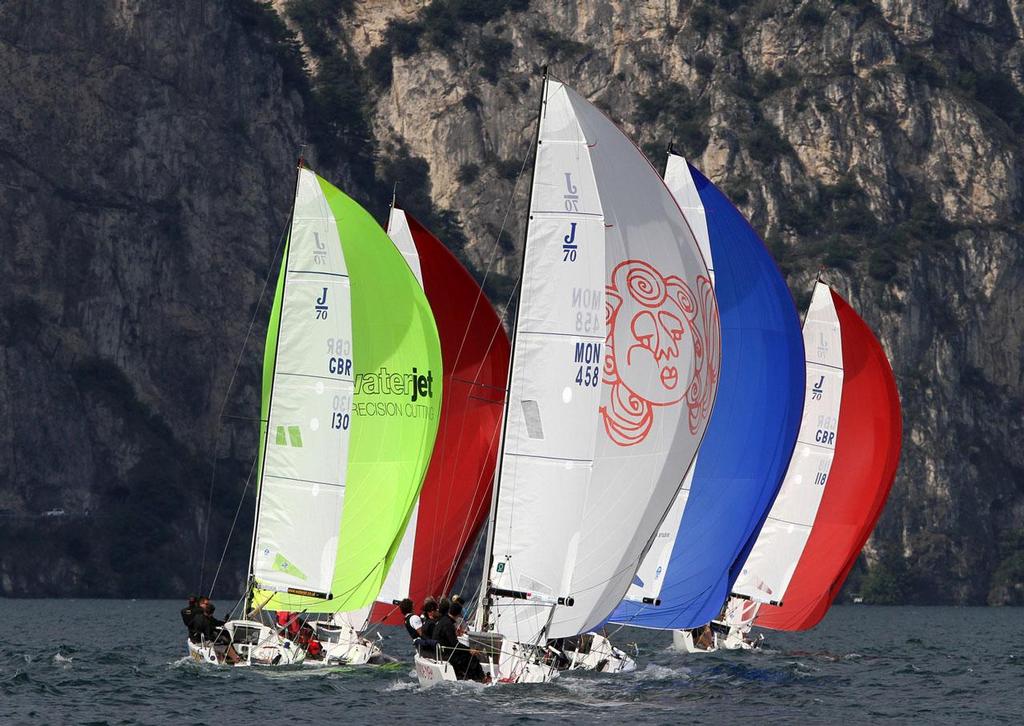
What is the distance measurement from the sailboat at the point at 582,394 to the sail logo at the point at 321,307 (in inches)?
259

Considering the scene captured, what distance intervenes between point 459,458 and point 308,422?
3.51 metres

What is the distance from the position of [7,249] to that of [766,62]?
50734 millimetres

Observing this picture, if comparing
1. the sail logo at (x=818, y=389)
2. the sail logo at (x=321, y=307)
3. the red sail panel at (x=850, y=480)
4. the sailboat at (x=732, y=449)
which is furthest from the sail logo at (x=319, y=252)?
the red sail panel at (x=850, y=480)

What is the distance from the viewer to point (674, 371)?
23.0m

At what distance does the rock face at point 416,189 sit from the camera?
87125mm

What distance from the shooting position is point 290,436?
28594 millimetres

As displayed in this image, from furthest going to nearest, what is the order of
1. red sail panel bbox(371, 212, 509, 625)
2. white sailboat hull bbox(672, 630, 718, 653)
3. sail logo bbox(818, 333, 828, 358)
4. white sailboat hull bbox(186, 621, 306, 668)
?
1. sail logo bbox(818, 333, 828, 358)
2. white sailboat hull bbox(672, 630, 718, 653)
3. red sail panel bbox(371, 212, 509, 625)
4. white sailboat hull bbox(186, 621, 306, 668)

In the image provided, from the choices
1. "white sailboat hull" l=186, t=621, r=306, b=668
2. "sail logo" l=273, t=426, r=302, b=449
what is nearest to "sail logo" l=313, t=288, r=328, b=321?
"sail logo" l=273, t=426, r=302, b=449

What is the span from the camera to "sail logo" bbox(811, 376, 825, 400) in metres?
35.5

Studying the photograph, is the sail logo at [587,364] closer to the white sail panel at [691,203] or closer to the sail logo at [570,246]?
the sail logo at [570,246]

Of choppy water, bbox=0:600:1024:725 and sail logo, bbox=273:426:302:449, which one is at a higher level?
sail logo, bbox=273:426:302:449

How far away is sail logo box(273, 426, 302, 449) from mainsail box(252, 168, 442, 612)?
16 mm

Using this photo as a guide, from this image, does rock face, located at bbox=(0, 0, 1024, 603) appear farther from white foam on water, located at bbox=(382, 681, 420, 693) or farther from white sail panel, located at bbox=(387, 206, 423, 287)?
white foam on water, located at bbox=(382, 681, 420, 693)

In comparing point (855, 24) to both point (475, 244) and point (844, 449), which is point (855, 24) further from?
point (844, 449)
